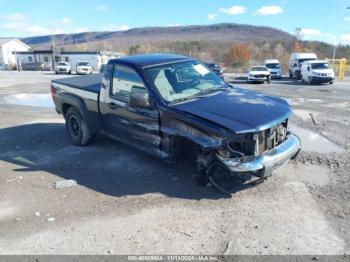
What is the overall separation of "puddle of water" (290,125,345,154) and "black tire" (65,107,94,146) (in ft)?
14.1

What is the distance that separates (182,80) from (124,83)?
0.98 meters

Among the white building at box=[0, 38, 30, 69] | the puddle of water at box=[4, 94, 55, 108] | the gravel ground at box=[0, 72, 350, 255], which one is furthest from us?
the white building at box=[0, 38, 30, 69]

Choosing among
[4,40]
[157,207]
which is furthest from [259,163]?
[4,40]

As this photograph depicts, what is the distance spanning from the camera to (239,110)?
4.58 metres

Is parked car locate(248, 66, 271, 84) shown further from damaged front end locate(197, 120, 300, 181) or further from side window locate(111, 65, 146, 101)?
damaged front end locate(197, 120, 300, 181)

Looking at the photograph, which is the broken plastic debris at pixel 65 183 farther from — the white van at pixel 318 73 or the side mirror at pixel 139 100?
the white van at pixel 318 73

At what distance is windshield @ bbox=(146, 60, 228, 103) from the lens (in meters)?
5.10

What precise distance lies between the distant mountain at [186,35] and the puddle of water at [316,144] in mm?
111526

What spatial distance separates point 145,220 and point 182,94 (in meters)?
1.97

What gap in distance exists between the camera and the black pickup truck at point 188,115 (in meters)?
4.30

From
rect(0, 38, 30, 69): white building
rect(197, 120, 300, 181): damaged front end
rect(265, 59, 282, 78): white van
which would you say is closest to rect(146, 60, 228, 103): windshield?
rect(197, 120, 300, 181): damaged front end

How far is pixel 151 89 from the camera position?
5.05m

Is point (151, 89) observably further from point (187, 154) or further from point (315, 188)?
point (315, 188)

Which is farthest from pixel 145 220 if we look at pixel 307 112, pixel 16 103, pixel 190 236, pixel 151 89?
pixel 16 103
